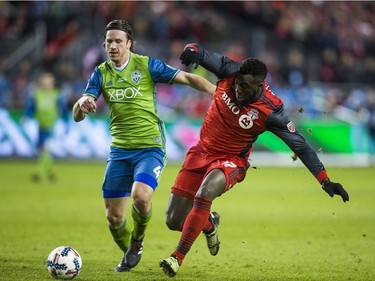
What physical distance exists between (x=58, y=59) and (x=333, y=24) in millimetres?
9900

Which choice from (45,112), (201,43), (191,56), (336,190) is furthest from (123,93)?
(201,43)

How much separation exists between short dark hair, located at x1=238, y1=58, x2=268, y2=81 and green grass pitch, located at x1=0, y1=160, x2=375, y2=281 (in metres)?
1.93

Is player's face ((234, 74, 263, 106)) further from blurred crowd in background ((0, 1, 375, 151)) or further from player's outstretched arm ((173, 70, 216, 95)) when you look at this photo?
blurred crowd in background ((0, 1, 375, 151))

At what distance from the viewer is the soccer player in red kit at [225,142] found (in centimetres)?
735

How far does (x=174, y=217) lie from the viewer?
7.91m

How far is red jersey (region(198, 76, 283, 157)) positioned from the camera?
25.1 ft

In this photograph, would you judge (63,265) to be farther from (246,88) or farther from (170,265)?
(246,88)

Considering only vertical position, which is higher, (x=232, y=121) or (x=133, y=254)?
(x=232, y=121)

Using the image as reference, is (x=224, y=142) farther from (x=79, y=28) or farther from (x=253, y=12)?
(x=253, y=12)

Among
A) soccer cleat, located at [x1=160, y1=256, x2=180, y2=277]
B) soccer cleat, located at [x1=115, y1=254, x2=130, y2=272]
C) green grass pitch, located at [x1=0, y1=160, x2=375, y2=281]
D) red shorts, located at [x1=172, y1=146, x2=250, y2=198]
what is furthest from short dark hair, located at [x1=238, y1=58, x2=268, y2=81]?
soccer cleat, located at [x1=115, y1=254, x2=130, y2=272]

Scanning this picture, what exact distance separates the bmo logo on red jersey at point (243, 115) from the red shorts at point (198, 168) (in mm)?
367

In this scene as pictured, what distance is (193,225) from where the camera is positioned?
724cm

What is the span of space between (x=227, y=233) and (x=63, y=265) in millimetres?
4514

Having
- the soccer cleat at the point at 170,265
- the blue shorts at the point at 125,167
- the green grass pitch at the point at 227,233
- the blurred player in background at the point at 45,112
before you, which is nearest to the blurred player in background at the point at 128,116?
the blue shorts at the point at 125,167
